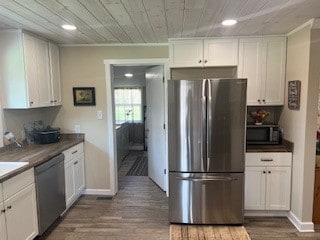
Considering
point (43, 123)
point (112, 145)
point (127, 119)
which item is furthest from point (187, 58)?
point (127, 119)

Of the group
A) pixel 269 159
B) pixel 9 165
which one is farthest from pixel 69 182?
pixel 269 159

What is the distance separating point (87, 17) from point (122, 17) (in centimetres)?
32

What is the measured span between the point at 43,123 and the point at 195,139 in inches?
93.5

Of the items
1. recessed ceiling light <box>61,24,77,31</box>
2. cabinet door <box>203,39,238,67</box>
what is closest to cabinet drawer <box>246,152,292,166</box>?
cabinet door <box>203,39,238,67</box>

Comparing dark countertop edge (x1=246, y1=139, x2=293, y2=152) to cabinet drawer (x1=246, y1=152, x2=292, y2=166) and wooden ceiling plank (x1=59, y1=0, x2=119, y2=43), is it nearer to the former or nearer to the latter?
cabinet drawer (x1=246, y1=152, x2=292, y2=166)

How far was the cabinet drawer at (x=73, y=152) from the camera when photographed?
3311 millimetres

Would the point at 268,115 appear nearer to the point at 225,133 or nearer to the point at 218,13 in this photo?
the point at 225,133

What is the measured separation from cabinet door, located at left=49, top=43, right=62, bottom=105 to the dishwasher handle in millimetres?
911

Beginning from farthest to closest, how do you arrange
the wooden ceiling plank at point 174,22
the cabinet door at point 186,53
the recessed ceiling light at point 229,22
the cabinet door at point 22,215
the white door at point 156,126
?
the white door at point 156,126, the cabinet door at point 186,53, the recessed ceiling light at point 229,22, the wooden ceiling plank at point 174,22, the cabinet door at point 22,215

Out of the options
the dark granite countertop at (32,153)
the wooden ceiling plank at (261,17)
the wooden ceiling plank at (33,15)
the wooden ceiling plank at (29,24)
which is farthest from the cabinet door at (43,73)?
the wooden ceiling plank at (261,17)

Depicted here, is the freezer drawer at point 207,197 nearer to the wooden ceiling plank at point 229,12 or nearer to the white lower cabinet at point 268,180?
the white lower cabinet at point 268,180

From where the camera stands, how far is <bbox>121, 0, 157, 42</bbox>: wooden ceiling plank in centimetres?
209

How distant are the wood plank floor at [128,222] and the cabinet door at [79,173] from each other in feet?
0.67

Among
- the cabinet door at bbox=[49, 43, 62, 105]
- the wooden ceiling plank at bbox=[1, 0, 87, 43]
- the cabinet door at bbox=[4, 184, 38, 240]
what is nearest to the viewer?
the wooden ceiling plank at bbox=[1, 0, 87, 43]
